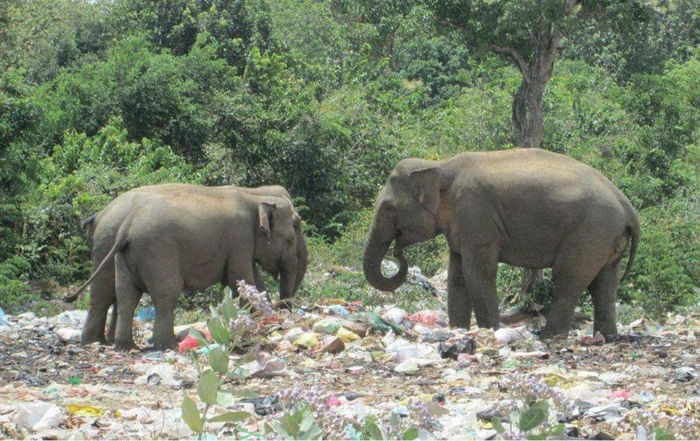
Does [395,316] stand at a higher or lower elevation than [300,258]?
lower

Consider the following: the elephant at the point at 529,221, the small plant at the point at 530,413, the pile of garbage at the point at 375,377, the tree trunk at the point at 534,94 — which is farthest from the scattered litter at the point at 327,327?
the small plant at the point at 530,413

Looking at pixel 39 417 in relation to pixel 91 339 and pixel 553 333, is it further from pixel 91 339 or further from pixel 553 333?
pixel 553 333

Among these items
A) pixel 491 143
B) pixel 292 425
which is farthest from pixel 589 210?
pixel 491 143

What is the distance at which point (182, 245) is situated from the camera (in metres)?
12.3

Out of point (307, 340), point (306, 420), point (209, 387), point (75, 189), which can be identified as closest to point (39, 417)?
point (209, 387)

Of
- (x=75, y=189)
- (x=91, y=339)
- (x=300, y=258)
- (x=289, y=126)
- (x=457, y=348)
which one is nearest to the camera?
(x=457, y=348)

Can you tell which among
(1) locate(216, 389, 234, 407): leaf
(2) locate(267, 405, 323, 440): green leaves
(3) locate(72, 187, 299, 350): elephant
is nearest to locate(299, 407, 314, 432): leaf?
(2) locate(267, 405, 323, 440): green leaves

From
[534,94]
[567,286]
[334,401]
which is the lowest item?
[567,286]

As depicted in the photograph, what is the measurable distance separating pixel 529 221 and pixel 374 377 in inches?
130

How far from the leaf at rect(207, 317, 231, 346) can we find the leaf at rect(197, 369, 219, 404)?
12 centimetres

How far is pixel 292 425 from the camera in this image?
13.7 ft

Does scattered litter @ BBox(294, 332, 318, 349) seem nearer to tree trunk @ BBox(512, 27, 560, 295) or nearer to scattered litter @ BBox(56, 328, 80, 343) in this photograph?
scattered litter @ BBox(56, 328, 80, 343)

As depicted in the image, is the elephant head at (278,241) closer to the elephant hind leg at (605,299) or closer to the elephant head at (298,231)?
the elephant head at (298,231)

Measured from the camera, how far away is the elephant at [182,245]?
12031mm
